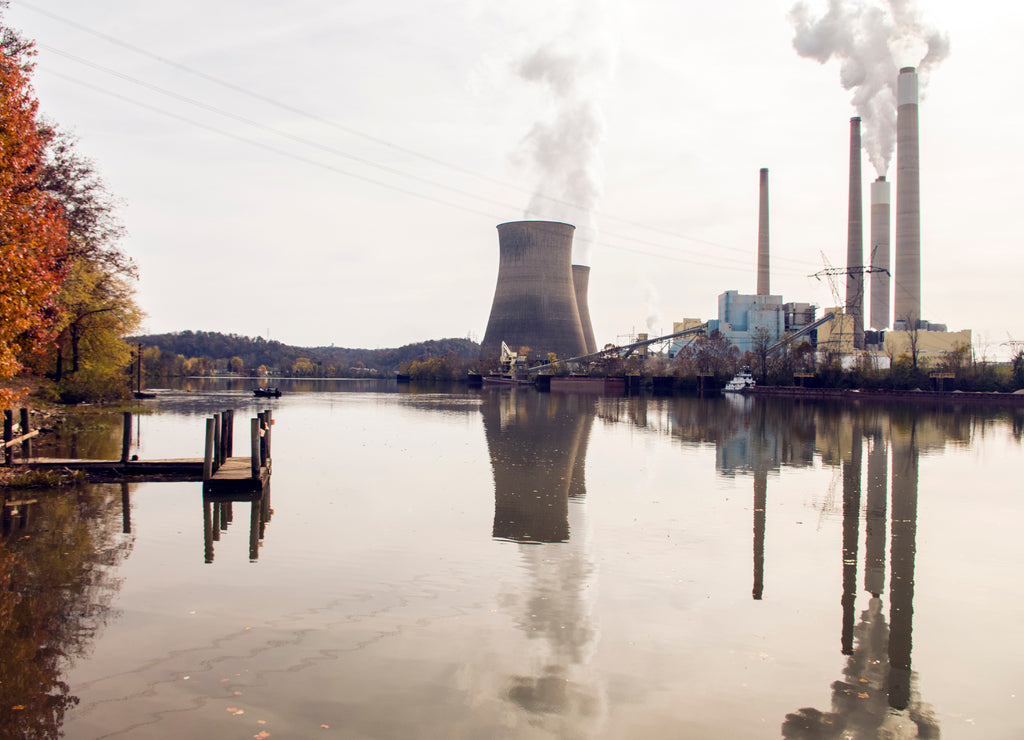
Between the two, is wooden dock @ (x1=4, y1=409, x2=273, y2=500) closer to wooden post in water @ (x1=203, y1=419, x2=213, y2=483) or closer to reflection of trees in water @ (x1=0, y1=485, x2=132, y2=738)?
wooden post in water @ (x1=203, y1=419, x2=213, y2=483)

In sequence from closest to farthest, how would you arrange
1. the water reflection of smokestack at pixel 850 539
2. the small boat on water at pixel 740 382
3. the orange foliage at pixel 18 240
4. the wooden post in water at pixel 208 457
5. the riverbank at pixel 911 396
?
the water reflection of smokestack at pixel 850 539 → the orange foliage at pixel 18 240 → the wooden post in water at pixel 208 457 → the riverbank at pixel 911 396 → the small boat on water at pixel 740 382

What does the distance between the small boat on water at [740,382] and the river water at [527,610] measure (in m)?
46.0

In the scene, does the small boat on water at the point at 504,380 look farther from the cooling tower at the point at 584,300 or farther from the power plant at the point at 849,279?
the cooling tower at the point at 584,300

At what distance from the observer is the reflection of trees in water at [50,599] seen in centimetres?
432

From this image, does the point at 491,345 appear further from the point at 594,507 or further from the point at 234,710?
the point at 234,710

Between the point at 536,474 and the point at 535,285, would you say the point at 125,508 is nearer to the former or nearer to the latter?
the point at 536,474

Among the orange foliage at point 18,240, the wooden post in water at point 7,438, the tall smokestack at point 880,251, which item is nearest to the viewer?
the orange foliage at point 18,240

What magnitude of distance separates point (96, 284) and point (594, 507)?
72.5ft

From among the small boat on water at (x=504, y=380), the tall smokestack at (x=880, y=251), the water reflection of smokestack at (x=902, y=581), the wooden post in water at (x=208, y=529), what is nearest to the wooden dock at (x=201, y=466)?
the wooden post in water at (x=208, y=529)

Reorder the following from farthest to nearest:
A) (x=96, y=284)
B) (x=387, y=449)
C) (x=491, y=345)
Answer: (x=491, y=345), (x=96, y=284), (x=387, y=449)

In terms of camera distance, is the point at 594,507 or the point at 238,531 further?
the point at 594,507

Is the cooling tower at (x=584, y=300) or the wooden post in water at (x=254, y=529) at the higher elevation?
the cooling tower at (x=584, y=300)

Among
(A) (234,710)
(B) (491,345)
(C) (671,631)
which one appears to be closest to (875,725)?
(C) (671,631)

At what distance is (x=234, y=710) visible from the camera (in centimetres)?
425
